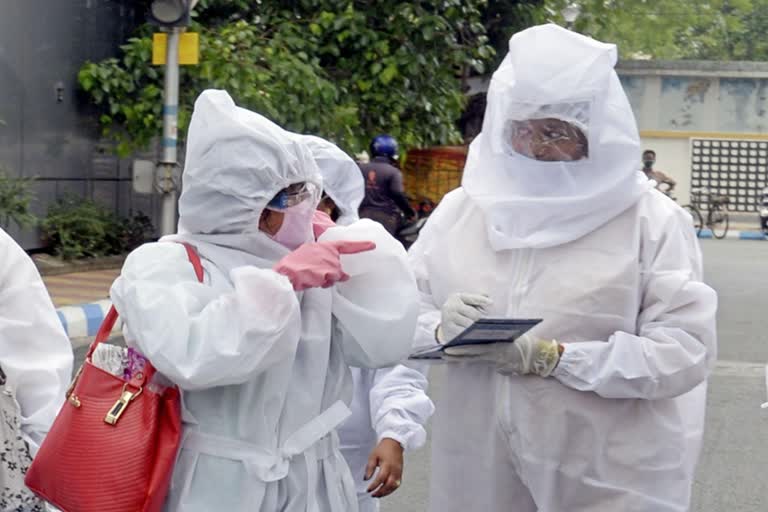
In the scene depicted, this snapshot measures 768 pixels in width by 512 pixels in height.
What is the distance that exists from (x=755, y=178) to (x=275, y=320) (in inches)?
1192

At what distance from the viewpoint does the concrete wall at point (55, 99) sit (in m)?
13.8

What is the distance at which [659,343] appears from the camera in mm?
3273

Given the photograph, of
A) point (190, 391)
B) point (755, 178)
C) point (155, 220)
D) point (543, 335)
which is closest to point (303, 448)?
point (190, 391)

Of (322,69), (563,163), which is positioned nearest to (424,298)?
(563,163)

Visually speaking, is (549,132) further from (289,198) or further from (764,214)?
(764,214)

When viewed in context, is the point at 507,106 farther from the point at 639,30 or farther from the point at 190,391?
the point at 639,30

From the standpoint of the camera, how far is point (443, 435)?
3.51 meters

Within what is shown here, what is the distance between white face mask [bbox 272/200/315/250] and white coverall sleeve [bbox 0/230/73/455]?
72 centimetres

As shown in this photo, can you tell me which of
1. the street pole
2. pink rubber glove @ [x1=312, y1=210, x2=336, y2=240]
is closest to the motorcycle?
the street pole

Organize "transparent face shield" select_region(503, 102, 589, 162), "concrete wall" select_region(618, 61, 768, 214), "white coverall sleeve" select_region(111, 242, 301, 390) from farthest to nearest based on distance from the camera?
"concrete wall" select_region(618, 61, 768, 214) → "transparent face shield" select_region(503, 102, 589, 162) → "white coverall sleeve" select_region(111, 242, 301, 390)

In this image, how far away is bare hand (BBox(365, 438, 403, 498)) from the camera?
3.27m

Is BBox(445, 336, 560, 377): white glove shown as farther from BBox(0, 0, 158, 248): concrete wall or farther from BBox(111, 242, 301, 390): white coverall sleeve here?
BBox(0, 0, 158, 248): concrete wall

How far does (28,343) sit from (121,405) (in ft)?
2.31

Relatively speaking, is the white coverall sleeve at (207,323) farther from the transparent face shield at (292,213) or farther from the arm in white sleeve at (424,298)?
the arm in white sleeve at (424,298)
